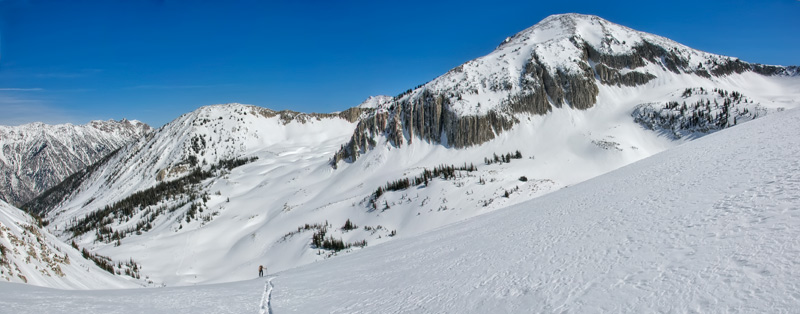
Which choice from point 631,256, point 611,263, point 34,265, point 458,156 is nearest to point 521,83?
point 458,156

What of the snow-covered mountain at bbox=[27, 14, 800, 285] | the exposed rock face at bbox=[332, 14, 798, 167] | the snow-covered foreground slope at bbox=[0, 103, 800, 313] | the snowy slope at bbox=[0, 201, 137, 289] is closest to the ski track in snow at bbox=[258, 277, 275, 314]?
the snow-covered foreground slope at bbox=[0, 103, 800, 313]

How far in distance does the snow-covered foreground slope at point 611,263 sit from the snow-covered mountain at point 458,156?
1327 inches

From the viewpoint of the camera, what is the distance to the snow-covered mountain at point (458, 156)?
199ft

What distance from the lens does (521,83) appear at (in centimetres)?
10412

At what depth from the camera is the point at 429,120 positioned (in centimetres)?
10362

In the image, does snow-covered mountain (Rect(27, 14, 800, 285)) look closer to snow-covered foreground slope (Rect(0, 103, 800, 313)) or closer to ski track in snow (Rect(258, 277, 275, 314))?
ski track in snow (Rect(258, 277, 275, 314))

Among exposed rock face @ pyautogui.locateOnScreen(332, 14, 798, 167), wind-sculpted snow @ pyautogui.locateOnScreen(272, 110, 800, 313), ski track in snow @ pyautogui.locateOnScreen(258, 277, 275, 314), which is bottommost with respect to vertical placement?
ski track in snow @ pyautogui.locateOnScreen(258, 277, 275, 314)

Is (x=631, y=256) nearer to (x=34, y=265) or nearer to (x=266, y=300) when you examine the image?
(x=266, y=300)

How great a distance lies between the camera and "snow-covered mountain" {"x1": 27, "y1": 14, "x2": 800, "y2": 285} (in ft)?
199

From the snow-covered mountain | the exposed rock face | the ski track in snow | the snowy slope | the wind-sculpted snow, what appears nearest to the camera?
the wind-sculpted snow

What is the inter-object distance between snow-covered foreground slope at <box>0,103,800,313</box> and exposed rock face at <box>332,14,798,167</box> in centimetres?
8015

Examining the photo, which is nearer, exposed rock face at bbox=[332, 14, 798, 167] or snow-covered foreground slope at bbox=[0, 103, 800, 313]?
snow-covered foreground slope at bbox=[0, 103, 800, 313]

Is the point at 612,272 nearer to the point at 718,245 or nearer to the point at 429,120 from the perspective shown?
the point at 718,245

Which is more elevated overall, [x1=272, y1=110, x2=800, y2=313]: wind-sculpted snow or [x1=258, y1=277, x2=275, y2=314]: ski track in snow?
[x1=272, y1=110, x2=800, y2=313]: wind-sculpted snow
